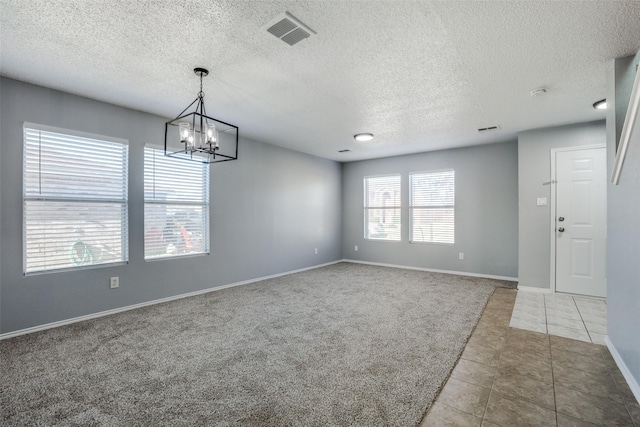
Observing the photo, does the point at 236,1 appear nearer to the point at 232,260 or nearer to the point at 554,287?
the point at 232,260

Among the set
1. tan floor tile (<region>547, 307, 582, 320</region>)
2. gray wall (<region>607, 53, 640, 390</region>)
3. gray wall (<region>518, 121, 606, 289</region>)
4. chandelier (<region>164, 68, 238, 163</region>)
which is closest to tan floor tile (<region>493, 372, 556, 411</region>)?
gray wall (<region>607, 53, 640, 390</region>)

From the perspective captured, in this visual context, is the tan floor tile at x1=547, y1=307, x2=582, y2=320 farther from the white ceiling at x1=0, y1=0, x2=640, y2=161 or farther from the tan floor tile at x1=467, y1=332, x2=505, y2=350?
the white ceiling at x1=0, y1=0, x2=640, y2=161

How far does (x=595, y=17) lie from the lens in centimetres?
193

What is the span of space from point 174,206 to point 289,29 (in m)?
2.99

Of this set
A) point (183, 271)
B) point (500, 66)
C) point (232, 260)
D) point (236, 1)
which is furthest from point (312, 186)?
point (236, 1)

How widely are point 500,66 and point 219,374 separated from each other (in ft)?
11.1

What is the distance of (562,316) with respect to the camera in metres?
3.35

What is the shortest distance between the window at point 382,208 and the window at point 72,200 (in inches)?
188

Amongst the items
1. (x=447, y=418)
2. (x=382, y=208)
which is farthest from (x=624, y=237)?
(x=382, y=208)

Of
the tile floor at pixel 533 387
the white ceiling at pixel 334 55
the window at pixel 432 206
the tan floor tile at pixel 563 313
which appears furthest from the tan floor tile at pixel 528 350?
the window at pixel 432 206

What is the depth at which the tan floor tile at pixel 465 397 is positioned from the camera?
180 centimetres

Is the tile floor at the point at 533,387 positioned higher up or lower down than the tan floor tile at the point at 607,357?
lower down

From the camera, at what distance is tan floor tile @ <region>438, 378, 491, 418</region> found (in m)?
1.80

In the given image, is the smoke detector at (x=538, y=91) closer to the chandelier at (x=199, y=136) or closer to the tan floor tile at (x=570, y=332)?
the tan floor tile at (x=570, y=332)
